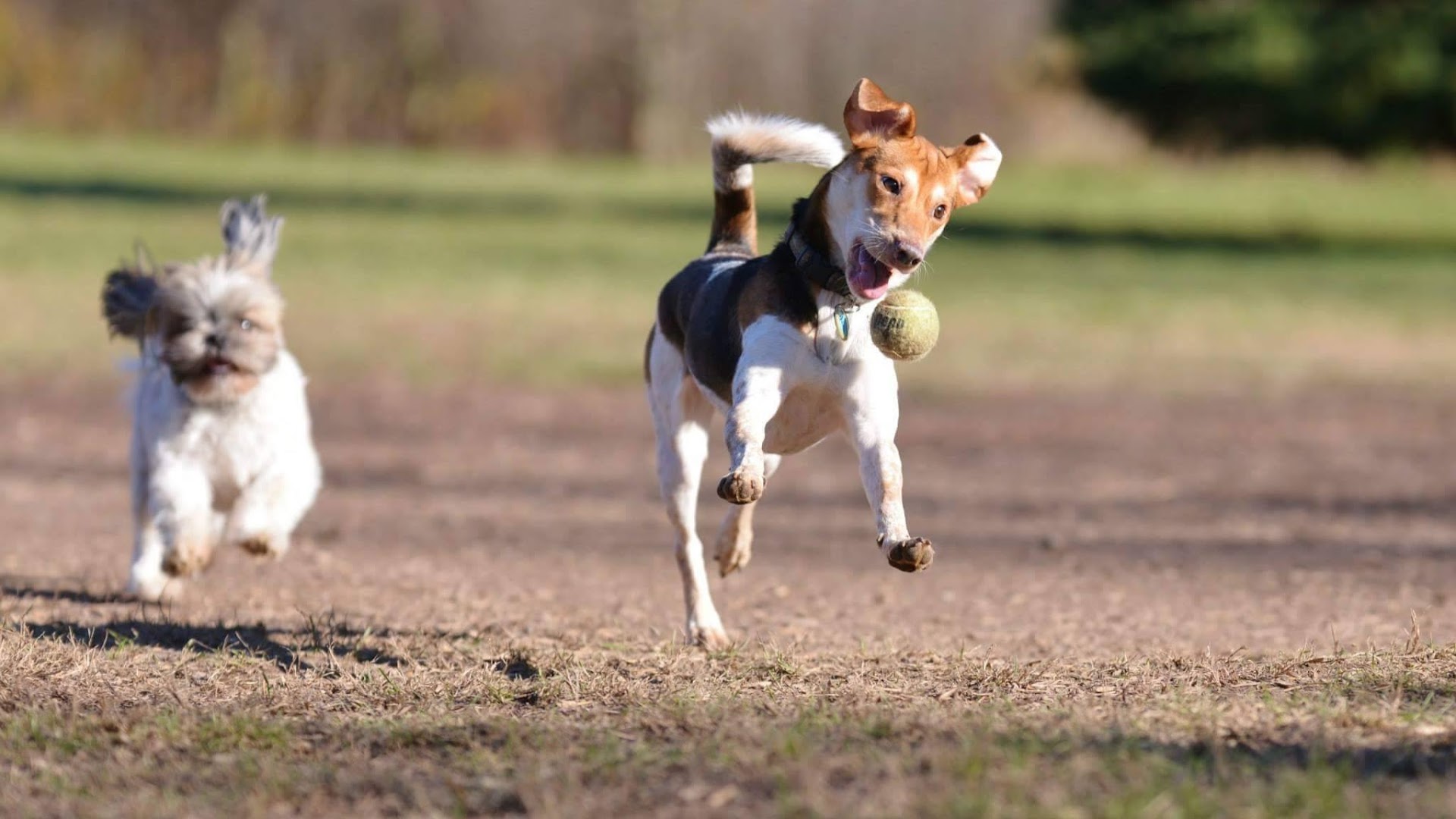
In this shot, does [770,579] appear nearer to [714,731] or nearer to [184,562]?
[184,562]

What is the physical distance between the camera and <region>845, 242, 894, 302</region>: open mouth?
571 cm

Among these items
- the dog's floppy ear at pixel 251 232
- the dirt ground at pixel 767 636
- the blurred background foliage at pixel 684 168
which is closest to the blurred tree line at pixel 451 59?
the blurred background foliage at pixel 684 168

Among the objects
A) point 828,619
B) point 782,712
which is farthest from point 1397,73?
point 782,712

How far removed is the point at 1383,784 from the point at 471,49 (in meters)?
42.6

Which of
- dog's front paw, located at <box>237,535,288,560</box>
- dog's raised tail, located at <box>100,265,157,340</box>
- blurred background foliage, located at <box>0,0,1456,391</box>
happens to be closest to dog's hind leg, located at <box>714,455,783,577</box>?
dog's front paw, located at <box>237,535,288,560</box>

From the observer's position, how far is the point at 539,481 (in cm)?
1184

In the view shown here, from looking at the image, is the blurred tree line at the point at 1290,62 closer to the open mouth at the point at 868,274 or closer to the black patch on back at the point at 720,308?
the black patch on back at the point at 720,308

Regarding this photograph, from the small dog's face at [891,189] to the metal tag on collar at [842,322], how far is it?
0.39ft

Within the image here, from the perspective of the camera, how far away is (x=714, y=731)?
4.80 meters

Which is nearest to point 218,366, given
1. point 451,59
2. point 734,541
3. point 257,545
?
→ point 257,545

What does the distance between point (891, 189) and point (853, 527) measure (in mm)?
4802

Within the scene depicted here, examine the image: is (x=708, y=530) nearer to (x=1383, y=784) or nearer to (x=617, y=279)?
(x=1383, y=784)

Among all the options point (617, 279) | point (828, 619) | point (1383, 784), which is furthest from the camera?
point (617, 279)

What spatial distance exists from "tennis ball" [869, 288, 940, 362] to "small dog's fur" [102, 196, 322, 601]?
2.83m
